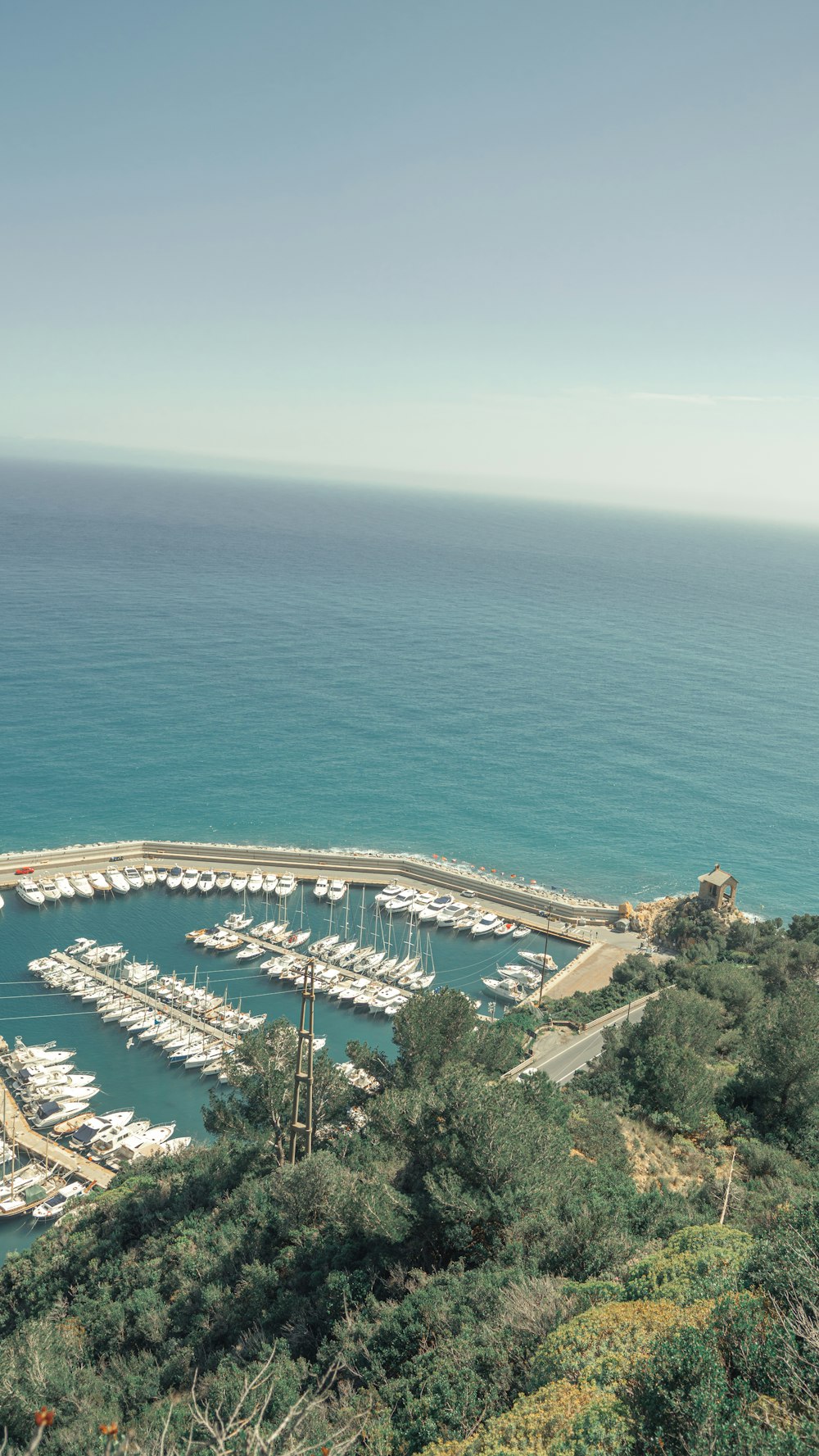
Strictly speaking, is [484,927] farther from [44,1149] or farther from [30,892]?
[30,892]

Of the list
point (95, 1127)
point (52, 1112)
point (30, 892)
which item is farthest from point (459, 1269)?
point (30, 892)

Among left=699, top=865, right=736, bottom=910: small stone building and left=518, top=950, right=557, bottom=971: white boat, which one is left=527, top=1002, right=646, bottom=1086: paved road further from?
left=699, top=865, right=736, bottom=910: small stone building

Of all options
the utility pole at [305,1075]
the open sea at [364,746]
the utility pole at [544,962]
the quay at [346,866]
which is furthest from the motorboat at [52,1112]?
the utility pole at [544,962]

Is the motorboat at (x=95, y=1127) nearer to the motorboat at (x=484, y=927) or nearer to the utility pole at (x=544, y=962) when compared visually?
the utility pole at (x=544, y=962)

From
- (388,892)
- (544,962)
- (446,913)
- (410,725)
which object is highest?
(410,725)

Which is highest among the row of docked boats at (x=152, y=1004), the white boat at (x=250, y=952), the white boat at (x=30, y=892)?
the white boat at (x=30, y=892)

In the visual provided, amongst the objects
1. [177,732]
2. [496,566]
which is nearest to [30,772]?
[177,732]
